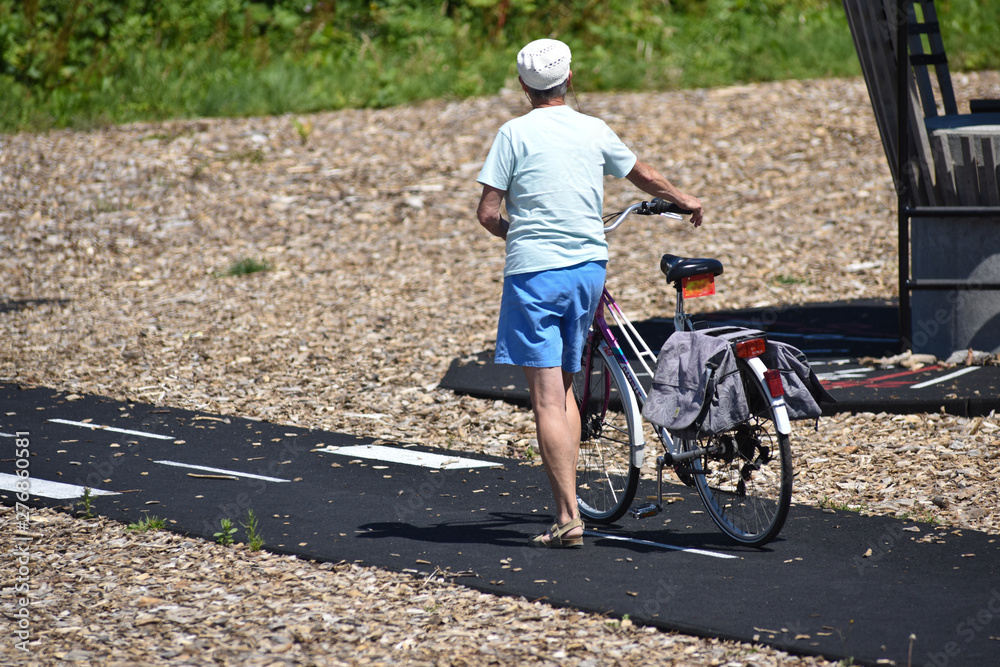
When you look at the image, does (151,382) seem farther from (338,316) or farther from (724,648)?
(724,648)

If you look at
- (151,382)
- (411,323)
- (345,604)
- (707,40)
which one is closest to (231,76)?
Result: (707,40)

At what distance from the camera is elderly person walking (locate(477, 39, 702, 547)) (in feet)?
13.8

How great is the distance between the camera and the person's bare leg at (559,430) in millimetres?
4309

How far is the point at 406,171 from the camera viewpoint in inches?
518

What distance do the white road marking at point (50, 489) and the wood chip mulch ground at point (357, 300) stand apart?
0.95 feet

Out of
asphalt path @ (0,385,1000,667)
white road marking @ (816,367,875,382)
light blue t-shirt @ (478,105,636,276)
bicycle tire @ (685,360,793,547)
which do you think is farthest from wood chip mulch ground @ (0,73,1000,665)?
light blue t-shirt @ (478,105,636,276)

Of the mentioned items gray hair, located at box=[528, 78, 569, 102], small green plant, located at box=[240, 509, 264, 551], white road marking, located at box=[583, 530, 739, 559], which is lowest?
white road marking, located at box=[583, 530, 739, 559]

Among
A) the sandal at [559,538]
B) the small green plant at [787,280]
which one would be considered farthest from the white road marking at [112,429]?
the small green plant at [787,280]

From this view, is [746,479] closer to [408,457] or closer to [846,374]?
[408,457]

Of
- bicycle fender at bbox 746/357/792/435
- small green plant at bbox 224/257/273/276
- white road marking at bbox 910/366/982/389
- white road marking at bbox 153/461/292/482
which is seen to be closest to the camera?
bicycle fender at bbox 746/357/792/435

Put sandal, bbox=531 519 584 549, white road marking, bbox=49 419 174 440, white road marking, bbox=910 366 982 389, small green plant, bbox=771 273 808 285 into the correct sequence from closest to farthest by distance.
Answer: sandal, bbox=531 519 584 549, white road marking, bbox=49 419 174 440, white road marking, bbox=910 366 982 389, small green plant, bbox=771 273 808 285

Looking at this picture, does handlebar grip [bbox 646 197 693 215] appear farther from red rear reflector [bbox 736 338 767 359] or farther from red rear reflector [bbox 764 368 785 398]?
red rear reflector [bbox 764 368 785 398]

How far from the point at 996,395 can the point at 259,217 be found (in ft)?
27.0

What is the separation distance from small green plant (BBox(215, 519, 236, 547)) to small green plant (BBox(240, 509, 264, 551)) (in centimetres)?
7
